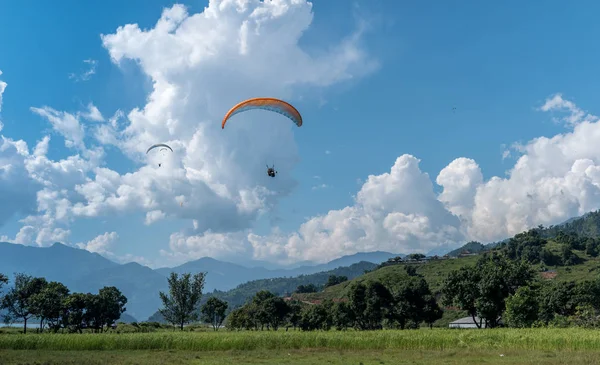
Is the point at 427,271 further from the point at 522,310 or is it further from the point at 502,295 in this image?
the point at 522,310

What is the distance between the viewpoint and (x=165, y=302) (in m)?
80.4

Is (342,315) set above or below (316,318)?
above

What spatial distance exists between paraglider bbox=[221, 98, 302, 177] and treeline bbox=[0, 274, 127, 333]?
171ft

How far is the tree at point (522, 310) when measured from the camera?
55.5 meters

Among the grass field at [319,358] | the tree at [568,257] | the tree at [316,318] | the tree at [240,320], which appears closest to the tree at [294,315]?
the tree at [316,318]

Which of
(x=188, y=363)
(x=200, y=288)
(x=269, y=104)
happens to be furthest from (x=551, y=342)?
(x=200, y=288)

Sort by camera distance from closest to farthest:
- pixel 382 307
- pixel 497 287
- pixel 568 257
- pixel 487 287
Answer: pixel 487 287 → pixel 497 287 → pixel 382 307 → pixel 568 257

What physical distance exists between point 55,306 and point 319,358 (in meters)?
61.8

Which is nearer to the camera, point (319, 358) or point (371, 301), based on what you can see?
point (319, 358)

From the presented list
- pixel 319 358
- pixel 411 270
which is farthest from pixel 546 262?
pixel 319 358

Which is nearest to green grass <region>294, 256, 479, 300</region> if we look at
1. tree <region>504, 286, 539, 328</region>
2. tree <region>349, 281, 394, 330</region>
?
tree <region>349, 281, 394, 330</region>

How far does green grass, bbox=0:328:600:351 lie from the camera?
126 feet

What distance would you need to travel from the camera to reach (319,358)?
32.9 metres

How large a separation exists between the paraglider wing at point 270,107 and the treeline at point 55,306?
52.8m
